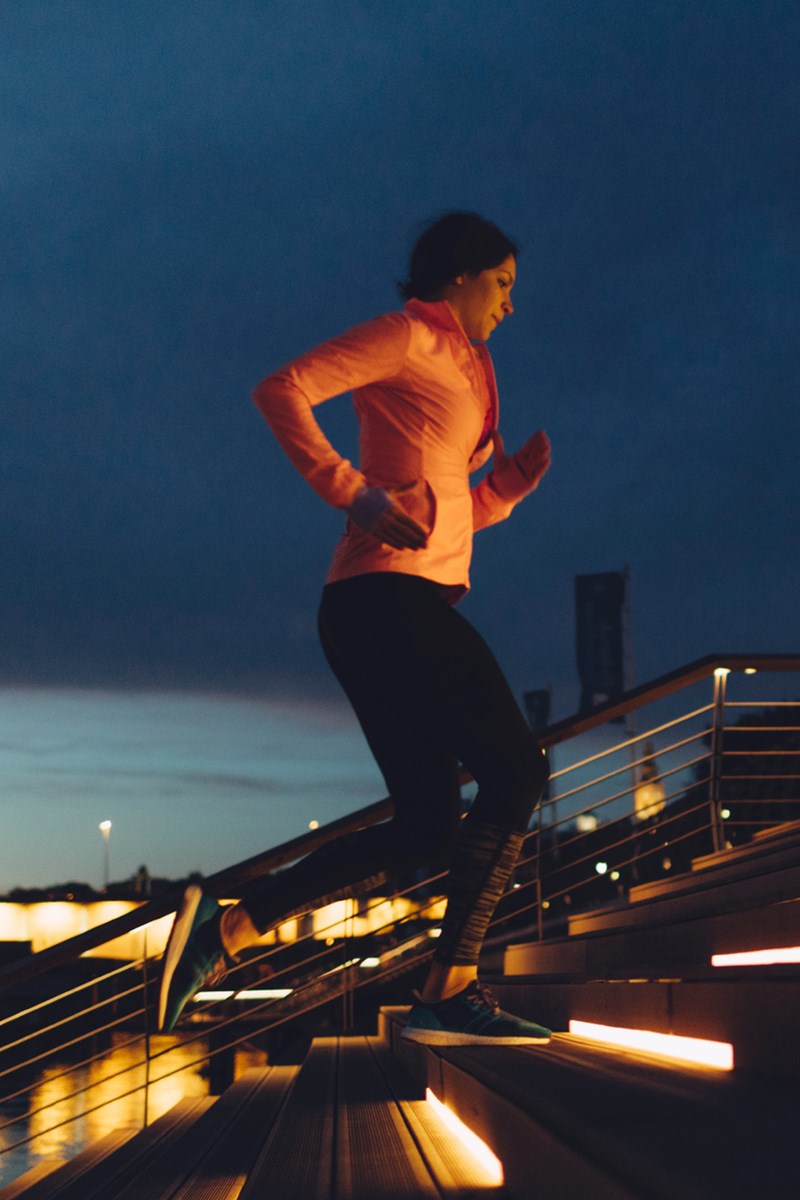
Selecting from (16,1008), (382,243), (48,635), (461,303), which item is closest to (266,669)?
(48,635)

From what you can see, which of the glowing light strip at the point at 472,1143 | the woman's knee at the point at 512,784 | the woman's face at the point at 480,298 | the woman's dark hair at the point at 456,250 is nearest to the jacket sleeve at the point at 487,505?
the woman's face at the point at 480,298

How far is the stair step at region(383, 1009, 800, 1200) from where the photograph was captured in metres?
0.90

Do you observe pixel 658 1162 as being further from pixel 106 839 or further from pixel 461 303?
pixel 106 839

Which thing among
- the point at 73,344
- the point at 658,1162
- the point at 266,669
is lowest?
the point at 658,1162

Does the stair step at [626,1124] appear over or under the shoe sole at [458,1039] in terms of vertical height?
over

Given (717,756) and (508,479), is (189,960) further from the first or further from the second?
(717,756)

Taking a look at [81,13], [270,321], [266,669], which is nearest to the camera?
[266,669]

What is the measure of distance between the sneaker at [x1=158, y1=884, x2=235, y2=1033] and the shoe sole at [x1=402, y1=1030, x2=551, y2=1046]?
438mm

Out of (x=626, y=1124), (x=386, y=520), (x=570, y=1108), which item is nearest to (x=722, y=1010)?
(x=570, y=1108)

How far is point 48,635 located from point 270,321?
82.5ft

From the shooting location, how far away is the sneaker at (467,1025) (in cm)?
218

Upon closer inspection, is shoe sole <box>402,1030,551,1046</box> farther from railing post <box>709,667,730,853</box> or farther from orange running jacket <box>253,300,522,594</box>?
railing post <box>709,667,730,853</box>

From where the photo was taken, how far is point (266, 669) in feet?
112

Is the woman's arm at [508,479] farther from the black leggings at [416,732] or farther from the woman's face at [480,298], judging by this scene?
the black leggings at [416,732]
